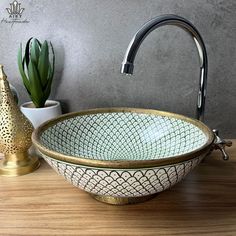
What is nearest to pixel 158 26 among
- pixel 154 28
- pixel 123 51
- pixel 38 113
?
pixel 154 28

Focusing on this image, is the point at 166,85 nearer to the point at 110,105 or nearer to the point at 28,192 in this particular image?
the point at 110,105

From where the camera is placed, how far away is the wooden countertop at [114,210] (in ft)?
1.30

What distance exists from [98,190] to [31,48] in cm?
34

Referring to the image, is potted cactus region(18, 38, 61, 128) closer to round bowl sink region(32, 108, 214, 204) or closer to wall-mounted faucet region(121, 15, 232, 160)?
round bowl sink region(32, 108, 214, 204)

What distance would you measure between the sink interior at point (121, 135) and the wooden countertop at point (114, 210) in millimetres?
69

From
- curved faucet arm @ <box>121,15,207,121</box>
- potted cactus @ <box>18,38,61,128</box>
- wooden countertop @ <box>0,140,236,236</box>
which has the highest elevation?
curved faucet arm @ <box>121,15,207,121</box>

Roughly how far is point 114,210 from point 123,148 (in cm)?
17

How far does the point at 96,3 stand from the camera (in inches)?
24.8

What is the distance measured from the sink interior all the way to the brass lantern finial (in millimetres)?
59

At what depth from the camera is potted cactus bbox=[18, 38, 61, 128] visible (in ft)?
1.94

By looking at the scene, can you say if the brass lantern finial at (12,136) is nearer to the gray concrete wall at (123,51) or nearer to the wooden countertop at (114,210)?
the wooden countertop at (114,210)

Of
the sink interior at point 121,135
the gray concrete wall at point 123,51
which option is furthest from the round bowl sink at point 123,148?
the gray concrete wall at point 123,51

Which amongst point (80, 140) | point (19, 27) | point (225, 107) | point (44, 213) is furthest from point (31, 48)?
point (225, 107)

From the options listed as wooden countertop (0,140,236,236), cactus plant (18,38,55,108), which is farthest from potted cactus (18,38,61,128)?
wooden countertop (0,140,236,236)
